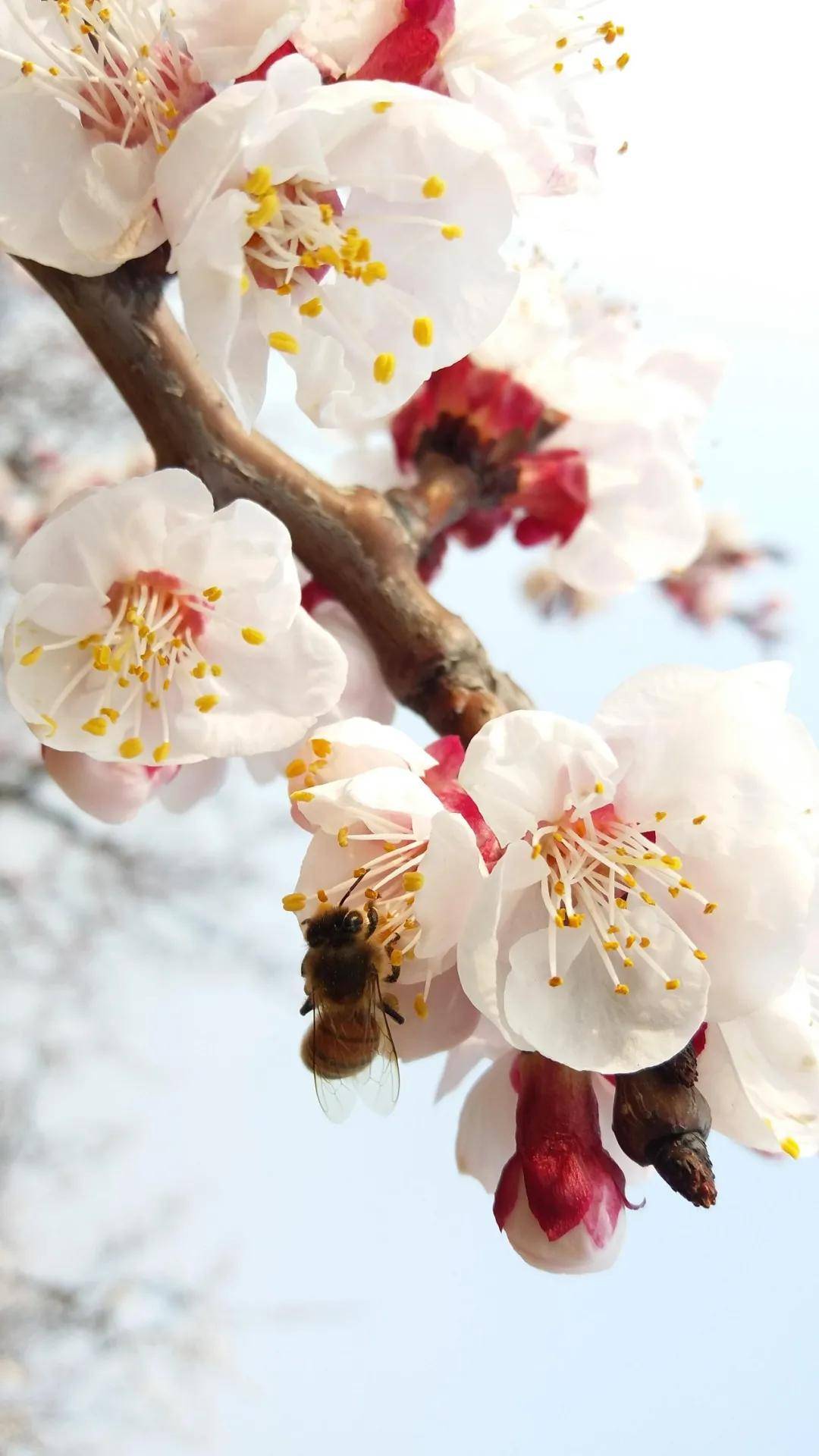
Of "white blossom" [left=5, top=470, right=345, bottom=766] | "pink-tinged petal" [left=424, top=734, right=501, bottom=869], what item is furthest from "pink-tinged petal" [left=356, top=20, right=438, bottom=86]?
"pink-tinged petal" [left=424, top=734, right=501, bottom=869]

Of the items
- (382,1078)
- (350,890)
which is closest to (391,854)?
(350,890)

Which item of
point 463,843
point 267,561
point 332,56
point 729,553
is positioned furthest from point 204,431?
point 729,553

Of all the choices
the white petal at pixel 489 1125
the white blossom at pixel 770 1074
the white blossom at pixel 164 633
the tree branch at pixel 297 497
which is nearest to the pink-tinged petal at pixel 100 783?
the white blossom at pixel 164 633

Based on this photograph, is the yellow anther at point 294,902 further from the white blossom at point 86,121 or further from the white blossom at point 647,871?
the white blossom at point 86,121

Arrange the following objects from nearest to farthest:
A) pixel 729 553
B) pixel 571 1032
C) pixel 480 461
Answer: pixel 571 1032
pixel 480 461
pixel 729 553

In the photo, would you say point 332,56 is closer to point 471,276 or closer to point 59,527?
point 471,276

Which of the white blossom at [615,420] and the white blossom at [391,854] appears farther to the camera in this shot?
the white blossom at [615,420]

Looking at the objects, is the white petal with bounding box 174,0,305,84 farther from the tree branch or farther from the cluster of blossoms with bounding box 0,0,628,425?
the tree branch
